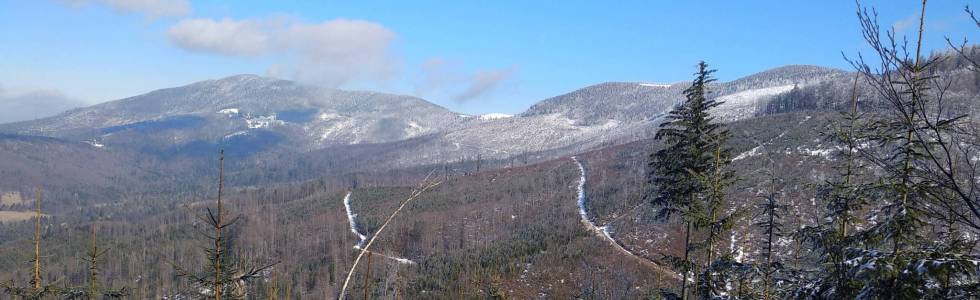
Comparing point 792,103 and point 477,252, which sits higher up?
point 792,103

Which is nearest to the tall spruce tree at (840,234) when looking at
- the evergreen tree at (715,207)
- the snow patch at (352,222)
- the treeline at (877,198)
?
the treeline at (877,198)

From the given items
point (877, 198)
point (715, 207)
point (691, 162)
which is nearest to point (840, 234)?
point (877, 198)

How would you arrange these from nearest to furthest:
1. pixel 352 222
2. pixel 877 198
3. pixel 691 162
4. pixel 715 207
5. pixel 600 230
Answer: pixel 877 198
pixel 715 207
pixel 691 162
pixel 600 230
pixel 352 222

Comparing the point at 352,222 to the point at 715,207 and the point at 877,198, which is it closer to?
the point at 715,207

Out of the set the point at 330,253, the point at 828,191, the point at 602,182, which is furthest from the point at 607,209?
the point at 828,191

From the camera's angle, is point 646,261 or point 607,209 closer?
point 646,261

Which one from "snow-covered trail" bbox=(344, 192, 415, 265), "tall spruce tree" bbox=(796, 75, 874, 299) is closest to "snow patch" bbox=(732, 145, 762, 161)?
"snow-covered trail" bbox=(344, 192, 415, 265)

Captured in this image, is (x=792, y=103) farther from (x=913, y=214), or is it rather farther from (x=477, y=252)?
(x=913, y=214)

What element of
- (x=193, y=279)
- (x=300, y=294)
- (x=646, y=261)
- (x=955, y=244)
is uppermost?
(x=955, y=244)
